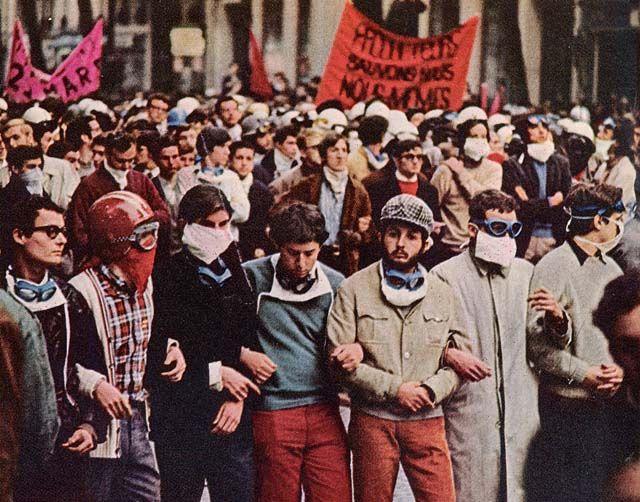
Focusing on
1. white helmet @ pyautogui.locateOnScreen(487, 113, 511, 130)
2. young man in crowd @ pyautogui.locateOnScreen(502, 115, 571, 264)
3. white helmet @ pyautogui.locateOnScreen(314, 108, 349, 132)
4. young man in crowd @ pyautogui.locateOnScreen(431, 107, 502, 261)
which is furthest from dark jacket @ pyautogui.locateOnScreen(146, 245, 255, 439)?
white helmet @ pyautogui.locateOnScreen(487, 113, 511, 130)

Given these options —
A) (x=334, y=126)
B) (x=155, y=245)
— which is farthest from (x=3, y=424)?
(x=334, y=126)

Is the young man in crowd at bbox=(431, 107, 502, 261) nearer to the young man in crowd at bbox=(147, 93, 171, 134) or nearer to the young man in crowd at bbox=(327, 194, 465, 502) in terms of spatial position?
the young man in crowd at bbox=(327, 194, 465, 502)

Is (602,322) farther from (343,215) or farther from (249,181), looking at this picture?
(249,181)

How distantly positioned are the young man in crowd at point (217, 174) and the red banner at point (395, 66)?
2.37 feet

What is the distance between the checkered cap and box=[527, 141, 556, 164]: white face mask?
1054 millimetres

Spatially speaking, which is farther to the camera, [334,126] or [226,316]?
[334,126]

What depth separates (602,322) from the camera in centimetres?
785

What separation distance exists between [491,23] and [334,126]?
99 cm

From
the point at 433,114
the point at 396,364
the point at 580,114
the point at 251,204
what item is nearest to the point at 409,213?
the point at 396,364

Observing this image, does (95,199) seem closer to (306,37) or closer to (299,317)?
(299,317)

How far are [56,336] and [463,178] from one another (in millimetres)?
2267

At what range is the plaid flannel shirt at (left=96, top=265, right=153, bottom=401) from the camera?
7.31 meters

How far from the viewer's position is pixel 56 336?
23.7 ft

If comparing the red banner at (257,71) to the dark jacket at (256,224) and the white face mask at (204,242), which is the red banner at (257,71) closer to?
the dark jacket at (256,224)
